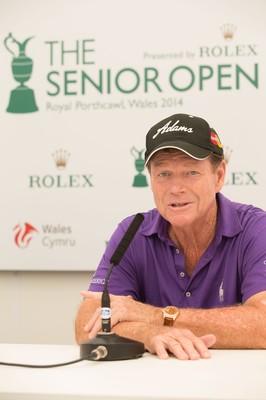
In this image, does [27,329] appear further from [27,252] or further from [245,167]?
[245,167]

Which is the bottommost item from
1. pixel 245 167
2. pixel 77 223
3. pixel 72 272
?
pixel 72 272

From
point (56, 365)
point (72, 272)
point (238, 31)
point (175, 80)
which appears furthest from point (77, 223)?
point (56, 365)

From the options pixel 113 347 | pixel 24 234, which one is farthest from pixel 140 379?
pixel 24 234

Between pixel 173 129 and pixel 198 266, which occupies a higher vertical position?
pixel 173 129

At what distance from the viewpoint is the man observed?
1.58 m

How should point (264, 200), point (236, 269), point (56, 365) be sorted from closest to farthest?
point (56, 365) < point (236, 269) < point (264, 200)

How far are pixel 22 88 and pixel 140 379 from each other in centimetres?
209

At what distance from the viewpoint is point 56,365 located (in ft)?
3.77

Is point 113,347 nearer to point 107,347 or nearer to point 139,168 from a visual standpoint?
point 107,347

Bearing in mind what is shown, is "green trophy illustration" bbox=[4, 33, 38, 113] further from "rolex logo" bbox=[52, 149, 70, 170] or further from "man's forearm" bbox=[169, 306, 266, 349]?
"man's forearm" bbox=[169, 306, 266, 349]

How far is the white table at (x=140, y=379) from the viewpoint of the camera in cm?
A: 93

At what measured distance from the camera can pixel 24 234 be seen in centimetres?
287

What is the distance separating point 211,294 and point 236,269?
99 millimetres

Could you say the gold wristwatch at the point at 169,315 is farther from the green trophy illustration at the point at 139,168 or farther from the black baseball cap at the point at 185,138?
the green trophy illustration at the point at 139,168
